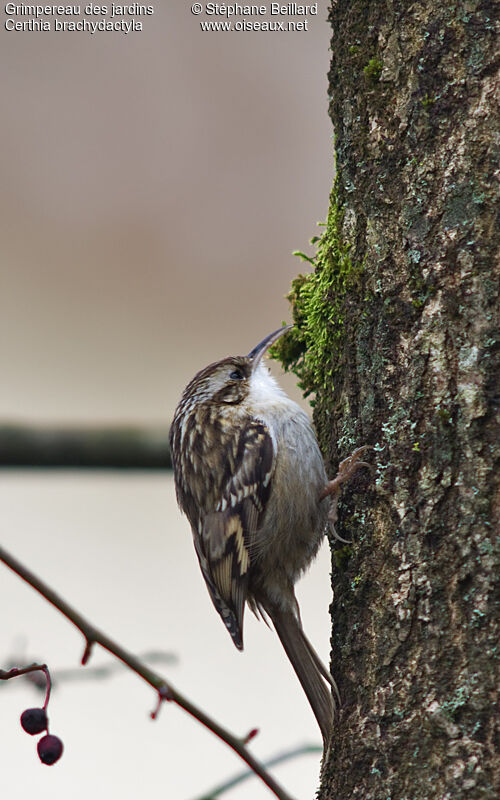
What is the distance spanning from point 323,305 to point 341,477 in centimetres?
46

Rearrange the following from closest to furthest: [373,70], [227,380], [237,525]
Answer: [373,70] → [237,525] → [227,380]

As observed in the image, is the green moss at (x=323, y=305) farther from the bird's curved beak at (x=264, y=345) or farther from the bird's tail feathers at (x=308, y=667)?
the bird's tail feathers at (x=308, y=667)

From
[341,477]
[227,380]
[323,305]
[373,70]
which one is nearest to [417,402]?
[341,477]

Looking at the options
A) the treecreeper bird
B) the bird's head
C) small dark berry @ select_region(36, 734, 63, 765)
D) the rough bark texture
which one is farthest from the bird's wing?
small dark berry @ select_region(36, 734, 63, 765)

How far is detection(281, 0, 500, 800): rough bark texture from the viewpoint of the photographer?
175 centimetres

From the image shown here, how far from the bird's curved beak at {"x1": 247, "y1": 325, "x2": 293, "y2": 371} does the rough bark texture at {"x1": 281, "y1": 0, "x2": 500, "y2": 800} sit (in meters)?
0.51

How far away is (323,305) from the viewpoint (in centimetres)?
237

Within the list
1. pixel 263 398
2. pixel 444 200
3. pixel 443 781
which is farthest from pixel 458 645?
pixel 263 398

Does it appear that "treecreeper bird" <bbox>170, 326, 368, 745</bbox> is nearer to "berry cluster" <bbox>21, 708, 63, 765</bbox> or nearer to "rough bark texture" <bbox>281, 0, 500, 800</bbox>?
"rough bark texture" <bbox>281, 0, 500, 800</bbox>

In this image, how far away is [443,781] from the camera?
1713mm

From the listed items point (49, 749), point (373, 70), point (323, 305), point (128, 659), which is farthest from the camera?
point (323, 305)

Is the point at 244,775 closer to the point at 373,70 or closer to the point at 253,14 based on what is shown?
the point at 373,70

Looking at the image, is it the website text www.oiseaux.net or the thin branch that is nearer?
the thin branch

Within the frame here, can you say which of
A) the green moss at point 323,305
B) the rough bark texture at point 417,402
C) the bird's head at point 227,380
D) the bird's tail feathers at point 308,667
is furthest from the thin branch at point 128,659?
the bird's head at point 227,380
